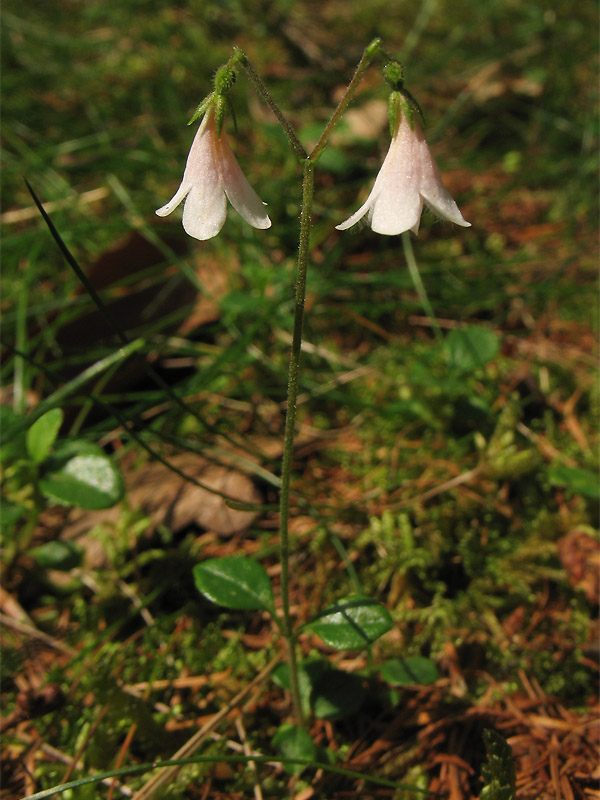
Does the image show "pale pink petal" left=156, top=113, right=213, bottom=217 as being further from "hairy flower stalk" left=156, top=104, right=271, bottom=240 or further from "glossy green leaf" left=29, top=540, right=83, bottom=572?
"glossy green leaf" left=29, top=540, right=83, bottom=572

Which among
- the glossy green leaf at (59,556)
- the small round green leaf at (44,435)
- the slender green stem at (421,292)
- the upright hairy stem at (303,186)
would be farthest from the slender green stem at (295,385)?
the slender green stem at (421,292)

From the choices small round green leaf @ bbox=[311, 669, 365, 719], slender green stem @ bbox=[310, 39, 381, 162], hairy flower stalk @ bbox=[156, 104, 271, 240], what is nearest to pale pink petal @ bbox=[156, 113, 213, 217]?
hairy flower stalk @ bbox=[156, 104, 271, 240]

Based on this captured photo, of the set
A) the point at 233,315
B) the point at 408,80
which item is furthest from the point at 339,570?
the point at 408,80

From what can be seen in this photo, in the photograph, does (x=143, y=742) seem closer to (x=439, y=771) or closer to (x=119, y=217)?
(x=439, y=771)

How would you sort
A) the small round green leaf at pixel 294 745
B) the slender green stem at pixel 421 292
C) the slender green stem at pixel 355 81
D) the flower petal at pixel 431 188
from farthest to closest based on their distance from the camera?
the slender green stem at pixel 421 292 → the small round green leaf at pixel 294 745 → the flower petal at pixel 431 188 → the slender green stem at pixel 355 81

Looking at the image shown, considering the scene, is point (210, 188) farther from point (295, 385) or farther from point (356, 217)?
point (295, 385)

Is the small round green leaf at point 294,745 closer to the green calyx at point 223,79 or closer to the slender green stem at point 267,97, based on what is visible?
the slender green stem at point 267,97

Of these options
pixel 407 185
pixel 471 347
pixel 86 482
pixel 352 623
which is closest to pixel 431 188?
pixel 407 185
